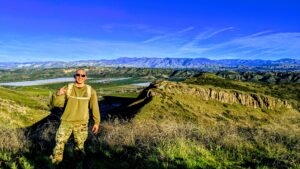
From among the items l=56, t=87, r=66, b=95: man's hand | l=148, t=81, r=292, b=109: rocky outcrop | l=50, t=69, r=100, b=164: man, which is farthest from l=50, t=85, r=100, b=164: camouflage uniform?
l=148, t=81, r=292, b=109: rocky outcrop

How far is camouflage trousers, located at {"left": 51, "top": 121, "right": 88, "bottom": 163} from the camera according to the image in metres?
8.77

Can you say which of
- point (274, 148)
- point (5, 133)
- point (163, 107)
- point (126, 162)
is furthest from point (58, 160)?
point (163, 107)

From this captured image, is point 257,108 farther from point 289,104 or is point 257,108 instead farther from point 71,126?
point 71,126

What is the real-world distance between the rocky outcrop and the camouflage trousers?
2163 inches

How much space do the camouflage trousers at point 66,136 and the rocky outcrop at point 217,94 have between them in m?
54.9

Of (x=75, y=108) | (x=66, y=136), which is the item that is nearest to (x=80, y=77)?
(x=75, y=108)

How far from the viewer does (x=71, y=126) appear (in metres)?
8.80

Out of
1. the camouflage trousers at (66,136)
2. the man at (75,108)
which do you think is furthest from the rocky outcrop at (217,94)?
the man at (75,108)

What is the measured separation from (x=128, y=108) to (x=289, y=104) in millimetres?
48021

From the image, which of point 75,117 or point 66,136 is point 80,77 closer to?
point 75,117

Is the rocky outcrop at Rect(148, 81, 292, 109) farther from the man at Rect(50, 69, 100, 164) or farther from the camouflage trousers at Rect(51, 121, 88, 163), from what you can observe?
the man at Rect(50, 69, 100, 164)

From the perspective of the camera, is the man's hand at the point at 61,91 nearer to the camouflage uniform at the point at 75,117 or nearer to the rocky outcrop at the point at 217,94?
the camouflage uniform at the point at 75,117

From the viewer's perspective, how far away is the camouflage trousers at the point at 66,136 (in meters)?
8.77

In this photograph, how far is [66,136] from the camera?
881 cm
